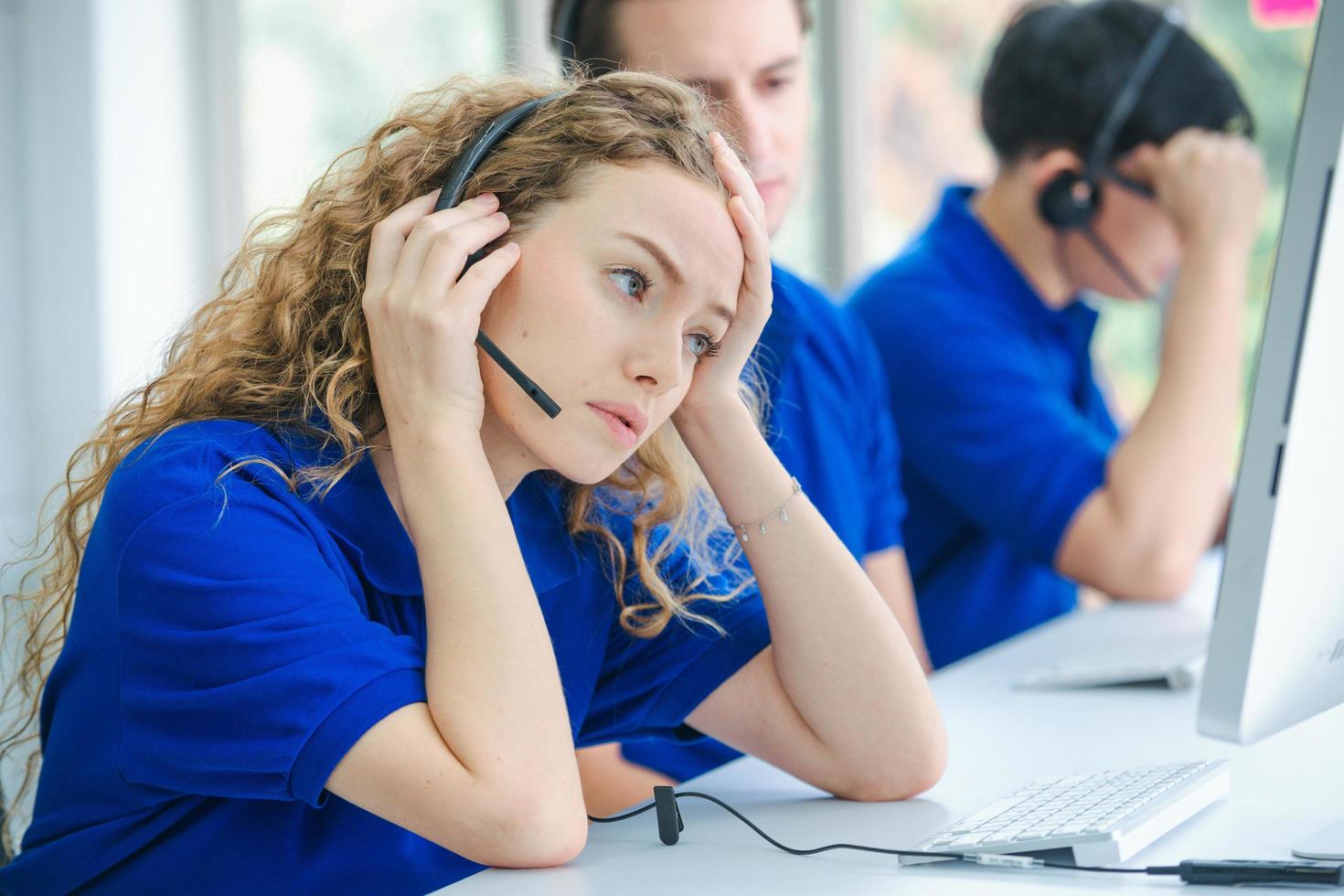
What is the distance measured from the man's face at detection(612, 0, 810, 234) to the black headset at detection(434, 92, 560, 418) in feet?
1.50

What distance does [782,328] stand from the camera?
5.29ft

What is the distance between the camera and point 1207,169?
6.57 ft

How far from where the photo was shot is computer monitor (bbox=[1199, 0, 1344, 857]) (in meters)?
0.71

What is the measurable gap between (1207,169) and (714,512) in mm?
1143

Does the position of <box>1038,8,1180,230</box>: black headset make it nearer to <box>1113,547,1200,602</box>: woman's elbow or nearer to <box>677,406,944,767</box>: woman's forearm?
<box>1113,547,1200,602</box>: woman's elbow

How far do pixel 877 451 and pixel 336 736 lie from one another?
110 centimetres

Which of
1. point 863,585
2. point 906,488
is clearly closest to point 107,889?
point 863,585

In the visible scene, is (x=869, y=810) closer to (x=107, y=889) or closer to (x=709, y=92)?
(x=107, y=889)

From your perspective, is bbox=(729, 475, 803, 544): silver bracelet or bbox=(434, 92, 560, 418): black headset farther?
bbox=(729, 475, 803, 544): silver bracelet

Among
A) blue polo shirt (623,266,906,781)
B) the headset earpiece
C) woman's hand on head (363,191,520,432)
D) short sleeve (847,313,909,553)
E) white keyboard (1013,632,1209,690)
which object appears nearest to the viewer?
woman's hand on head (363,191,520,432)

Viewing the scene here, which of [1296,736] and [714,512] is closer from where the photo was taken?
[1296,736]

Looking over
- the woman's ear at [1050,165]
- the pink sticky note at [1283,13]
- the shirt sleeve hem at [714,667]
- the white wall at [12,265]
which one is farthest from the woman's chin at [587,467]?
the pink sticky note at [1283,13]

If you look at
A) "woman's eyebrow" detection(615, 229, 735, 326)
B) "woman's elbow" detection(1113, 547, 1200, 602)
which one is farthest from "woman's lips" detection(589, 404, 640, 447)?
"woman's elbow" detection(1113, 547, 1200, 602)

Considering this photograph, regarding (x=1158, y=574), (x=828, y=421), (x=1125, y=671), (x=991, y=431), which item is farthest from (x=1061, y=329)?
(x=1125, y=671)
